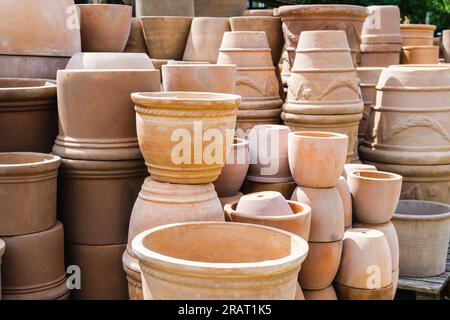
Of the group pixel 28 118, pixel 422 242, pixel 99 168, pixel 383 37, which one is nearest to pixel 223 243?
pixel 99 168

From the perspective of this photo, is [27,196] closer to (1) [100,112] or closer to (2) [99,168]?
(2) [99,168]

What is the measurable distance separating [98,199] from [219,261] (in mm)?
811

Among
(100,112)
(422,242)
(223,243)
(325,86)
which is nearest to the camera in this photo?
(223,243)

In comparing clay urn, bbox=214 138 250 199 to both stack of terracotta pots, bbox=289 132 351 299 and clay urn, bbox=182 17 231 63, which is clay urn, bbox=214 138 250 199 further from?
clay urn, bbox=182 17 231 63

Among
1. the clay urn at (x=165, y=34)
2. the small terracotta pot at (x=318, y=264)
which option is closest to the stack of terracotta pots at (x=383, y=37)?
the clay urn at (x=165, y=34)

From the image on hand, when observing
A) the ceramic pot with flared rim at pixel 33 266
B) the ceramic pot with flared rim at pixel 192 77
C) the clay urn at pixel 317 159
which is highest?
the ceramic pot with flared rim at pixel 192 77

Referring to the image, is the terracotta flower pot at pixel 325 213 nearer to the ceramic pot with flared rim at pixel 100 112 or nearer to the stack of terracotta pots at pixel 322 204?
the stack of terracotta pots at pixel 322 204

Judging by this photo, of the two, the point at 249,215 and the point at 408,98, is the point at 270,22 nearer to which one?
the point at 408,98

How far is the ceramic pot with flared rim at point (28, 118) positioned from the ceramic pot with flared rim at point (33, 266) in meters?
0.57

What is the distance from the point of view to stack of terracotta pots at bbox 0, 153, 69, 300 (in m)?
2.45

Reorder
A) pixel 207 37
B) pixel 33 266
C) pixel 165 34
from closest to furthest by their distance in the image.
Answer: pixel 33 266, pixel 207 37, pixel 165 34

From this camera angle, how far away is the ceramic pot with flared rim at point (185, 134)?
230 cm

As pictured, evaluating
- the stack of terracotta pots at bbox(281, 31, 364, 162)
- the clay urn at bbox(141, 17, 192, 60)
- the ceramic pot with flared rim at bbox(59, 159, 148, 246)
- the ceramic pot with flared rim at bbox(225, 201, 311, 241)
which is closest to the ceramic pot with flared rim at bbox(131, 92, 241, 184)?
the ceramic pot with flared rim at bbox(225, 201, 311, 241)

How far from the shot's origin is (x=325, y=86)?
12.4 feet
